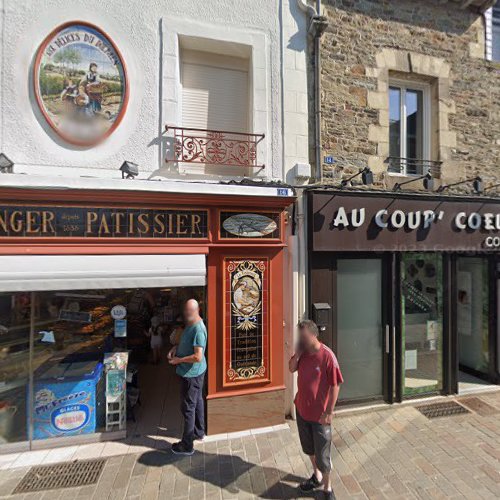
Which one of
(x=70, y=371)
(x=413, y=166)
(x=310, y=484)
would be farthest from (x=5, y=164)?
(x=413, y=166)

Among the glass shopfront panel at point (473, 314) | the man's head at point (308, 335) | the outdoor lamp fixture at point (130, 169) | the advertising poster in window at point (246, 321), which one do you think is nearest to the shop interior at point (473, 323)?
the glass shopfront panel at point (473, 314)

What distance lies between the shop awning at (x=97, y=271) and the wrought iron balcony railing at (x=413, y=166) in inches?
142

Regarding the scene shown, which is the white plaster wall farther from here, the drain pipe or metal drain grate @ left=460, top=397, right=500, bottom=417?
metal drain grate @ left=460, top=397, right=500, bottom=417

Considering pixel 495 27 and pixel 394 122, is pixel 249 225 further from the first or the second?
pixel 495 27

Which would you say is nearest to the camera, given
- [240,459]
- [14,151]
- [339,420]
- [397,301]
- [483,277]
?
[240,459]

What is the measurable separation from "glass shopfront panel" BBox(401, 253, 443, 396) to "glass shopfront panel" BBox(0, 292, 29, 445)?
552 centimetres

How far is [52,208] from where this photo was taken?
3727mm

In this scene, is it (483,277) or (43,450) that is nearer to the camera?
(43,450)

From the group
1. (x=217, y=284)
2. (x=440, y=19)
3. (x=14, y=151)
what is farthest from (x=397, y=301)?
(x=14, y=151)

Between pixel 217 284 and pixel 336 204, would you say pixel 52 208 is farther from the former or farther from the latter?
pixel 336 204

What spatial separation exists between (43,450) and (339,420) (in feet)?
12.9

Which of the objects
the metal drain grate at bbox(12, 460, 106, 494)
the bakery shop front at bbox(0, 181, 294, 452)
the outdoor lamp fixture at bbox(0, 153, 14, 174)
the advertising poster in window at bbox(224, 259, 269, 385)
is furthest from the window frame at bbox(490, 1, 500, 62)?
the metal drain grate at bbox(12, 460, 106, 494)

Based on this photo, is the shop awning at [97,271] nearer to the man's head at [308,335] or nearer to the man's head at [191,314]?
the man's head at [191,314]

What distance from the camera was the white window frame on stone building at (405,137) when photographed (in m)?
5.25
